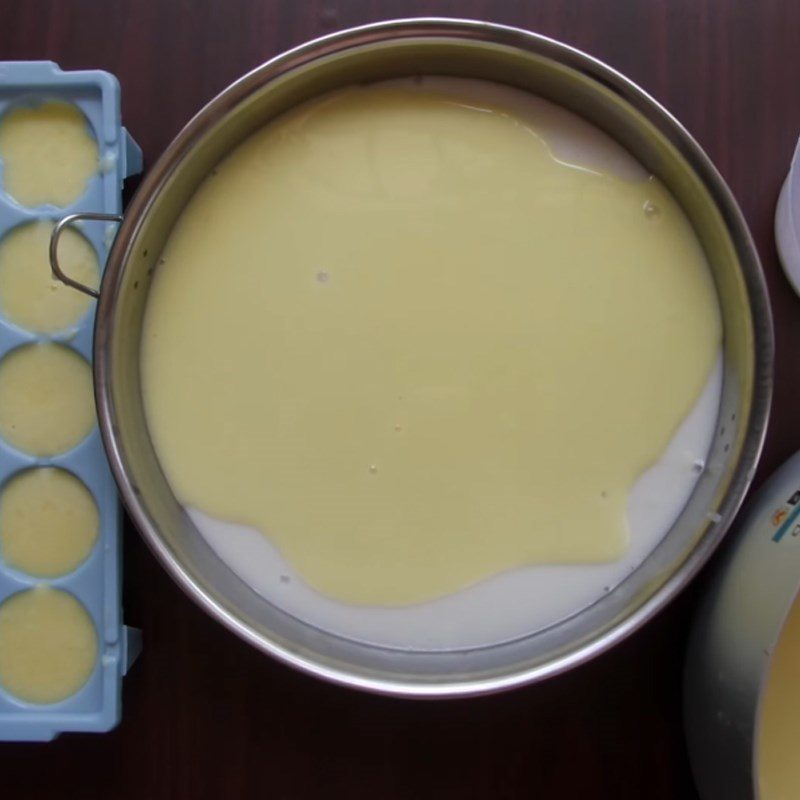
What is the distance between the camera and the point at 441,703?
72cm

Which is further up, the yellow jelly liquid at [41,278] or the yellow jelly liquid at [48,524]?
the yellow jelly liquid at [41,278]

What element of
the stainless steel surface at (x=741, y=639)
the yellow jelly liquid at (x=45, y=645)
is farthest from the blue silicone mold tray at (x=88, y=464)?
the stainless steel surface at (x=741, y=639)

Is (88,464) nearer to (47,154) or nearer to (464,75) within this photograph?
(47,154)

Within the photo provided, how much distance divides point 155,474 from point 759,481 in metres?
0.48

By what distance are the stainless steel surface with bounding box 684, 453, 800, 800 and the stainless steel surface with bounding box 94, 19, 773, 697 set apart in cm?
4

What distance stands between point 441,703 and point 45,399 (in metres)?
0.40

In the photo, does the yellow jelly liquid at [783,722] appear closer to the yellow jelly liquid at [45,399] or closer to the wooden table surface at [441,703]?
the wooden table surface at [441,703]

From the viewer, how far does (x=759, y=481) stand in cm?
71

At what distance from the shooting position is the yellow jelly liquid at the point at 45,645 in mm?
696

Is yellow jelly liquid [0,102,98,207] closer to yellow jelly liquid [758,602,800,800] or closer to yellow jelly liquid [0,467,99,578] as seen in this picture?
yellow jelly liquid [0,467,99,578]

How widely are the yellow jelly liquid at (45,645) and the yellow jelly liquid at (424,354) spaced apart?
0.44ft

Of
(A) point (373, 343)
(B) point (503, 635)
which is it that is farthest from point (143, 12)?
(B) point (503, 635)

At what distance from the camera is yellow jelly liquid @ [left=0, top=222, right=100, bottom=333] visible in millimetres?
706

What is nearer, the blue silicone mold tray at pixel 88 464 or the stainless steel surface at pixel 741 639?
the stainless steel surface at pixel 741 639
